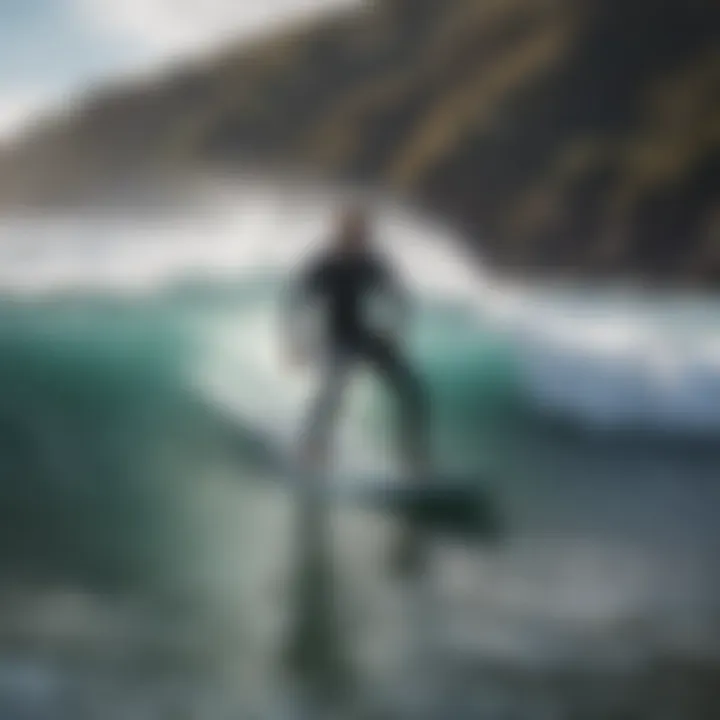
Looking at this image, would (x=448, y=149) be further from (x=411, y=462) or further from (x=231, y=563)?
(x=231, y=563)

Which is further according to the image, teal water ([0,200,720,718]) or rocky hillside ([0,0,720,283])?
rocky hillside ([0,0,720,283])

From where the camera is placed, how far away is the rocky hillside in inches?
62.4

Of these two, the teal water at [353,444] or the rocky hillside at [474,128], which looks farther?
the rocky hillside at [474,128]

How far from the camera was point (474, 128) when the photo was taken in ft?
5.26

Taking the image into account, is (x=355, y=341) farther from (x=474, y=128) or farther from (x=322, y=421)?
(x=474, y=128)

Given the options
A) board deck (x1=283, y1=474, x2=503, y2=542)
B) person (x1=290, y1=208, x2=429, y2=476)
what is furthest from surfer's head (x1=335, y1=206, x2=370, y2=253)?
board deck (x1=283, y1=474, x2=503, y2=542)

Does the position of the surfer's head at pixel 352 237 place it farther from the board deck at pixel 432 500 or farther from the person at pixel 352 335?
the board deck at pixel 432 500

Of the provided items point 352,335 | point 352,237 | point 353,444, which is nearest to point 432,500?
point 353,444

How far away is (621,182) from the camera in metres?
1.60

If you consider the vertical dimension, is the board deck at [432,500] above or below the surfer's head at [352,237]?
below

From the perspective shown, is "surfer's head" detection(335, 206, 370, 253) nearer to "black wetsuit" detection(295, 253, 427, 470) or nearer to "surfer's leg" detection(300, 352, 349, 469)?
"black wetsuit" detection(295, 253, 427, 470)

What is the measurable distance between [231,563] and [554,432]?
42 cm

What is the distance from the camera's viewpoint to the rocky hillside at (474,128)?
158 centimetres

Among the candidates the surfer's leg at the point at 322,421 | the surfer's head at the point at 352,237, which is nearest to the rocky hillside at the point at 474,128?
the surfer's head at the point at 352,237
